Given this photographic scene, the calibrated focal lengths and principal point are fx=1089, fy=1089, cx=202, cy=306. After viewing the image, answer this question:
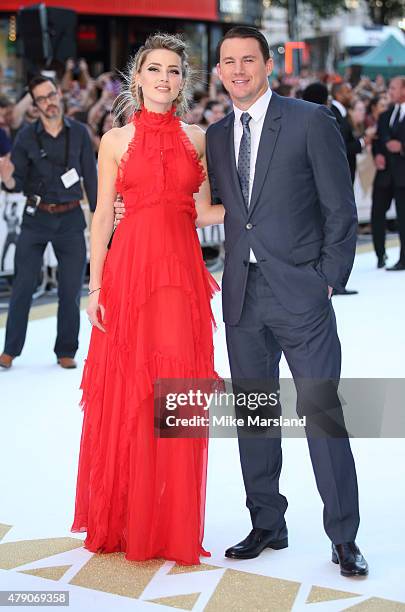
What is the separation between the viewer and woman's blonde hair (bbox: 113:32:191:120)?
4023 millimetres

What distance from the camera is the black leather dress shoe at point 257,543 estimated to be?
4.03m

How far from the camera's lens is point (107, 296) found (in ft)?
13.5

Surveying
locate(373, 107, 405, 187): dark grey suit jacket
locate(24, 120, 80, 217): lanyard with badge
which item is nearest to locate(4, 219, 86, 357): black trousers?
locate(24, 120, 80, 217): lanyard with badge

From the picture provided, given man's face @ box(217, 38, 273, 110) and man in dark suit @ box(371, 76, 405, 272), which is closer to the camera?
man's face @ box(217, 38, 273, 110)

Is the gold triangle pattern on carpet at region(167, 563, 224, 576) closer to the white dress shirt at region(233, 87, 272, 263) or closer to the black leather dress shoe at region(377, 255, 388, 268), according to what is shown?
the white dress shirt at region(233, 87, 272, 263)

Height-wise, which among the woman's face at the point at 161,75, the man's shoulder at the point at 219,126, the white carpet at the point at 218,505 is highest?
the woman's face at the point at 161,75

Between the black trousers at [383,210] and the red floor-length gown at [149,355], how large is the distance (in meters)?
7.49

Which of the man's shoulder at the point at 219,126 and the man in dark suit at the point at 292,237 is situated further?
the man's shoulder at the point at 219,126

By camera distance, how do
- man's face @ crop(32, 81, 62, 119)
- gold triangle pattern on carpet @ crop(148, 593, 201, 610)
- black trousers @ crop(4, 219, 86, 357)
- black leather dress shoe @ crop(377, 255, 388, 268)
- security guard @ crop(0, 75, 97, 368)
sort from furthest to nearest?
black leather dress shoe @ crop(377, 255, 388, 268) < black trousers @ crop(4, 219, 86, 357) < security guard @ crop(0, 75, 97, 368) < man's face @ crop(32, 81, 62, 119) < gold triangle pattern on carpet @ crop(148, 593, 201, 610)

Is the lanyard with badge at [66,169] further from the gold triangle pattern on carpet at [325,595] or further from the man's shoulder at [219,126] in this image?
the gold triangle pattern on carpet at [325,595]

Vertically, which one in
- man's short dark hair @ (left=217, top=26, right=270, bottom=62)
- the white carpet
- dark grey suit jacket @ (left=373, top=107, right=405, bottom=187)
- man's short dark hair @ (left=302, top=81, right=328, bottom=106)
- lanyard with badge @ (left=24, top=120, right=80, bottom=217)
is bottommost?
the white carpet

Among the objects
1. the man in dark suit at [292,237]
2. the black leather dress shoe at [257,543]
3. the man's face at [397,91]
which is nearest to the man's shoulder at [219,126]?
the man in dark suit at [292,237]

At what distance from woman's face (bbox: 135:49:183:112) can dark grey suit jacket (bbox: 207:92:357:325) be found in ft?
1.17

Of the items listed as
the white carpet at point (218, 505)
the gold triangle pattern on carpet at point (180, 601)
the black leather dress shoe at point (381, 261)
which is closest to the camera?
the gold triangle pattern on carpet at point (180, 601)
